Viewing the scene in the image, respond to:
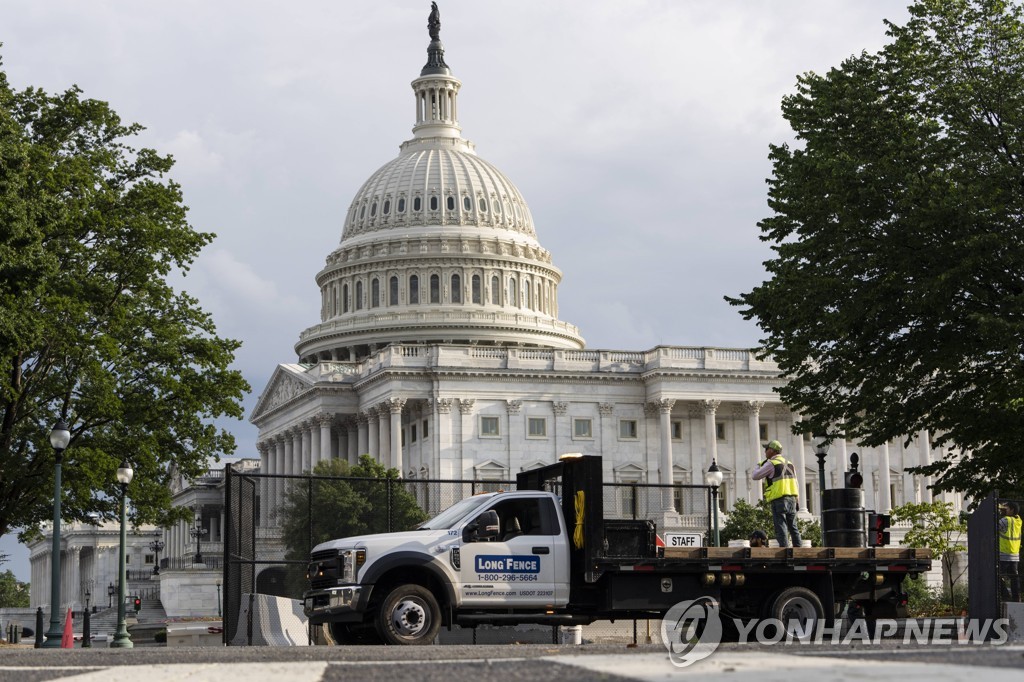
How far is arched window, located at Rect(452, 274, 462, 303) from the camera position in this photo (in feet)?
485

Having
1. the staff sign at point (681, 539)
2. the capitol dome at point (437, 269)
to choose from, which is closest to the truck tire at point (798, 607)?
the staff sign at point (681, 539)

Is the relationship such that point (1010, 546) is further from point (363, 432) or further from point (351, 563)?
point (363, 432)

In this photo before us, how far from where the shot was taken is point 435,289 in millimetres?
148750

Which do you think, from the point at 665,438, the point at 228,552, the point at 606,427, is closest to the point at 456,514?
the point at 228,552

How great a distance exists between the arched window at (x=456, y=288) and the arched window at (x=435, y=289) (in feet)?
4.12

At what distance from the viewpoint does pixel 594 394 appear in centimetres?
11412

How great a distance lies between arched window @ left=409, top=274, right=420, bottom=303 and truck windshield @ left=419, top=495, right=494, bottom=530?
404ft

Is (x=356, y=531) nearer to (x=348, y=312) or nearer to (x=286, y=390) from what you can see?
(x=286, y=390)

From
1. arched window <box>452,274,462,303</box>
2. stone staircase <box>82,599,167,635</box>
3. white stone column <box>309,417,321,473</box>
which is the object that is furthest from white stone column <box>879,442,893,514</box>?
stone staircase <box>82,599,167,635</box>

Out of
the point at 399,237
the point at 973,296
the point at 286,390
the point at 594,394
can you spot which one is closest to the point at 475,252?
the point at 399,237

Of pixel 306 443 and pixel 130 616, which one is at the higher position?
pixel 306 443

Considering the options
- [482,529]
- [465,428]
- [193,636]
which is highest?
[465,428]

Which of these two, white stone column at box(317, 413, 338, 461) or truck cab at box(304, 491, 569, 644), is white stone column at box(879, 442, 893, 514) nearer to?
white stone column at box(317, 413, 338, 461)

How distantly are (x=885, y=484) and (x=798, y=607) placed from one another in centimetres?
9107
